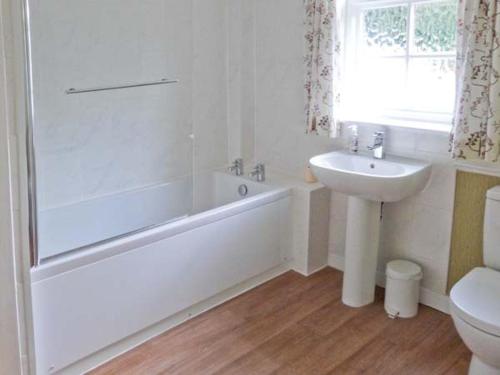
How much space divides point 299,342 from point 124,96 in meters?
1.75

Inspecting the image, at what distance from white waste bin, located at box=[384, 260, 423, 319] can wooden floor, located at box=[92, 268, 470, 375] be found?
2.5 inches

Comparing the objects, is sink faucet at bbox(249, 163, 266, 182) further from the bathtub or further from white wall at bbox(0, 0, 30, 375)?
white wall at bbox(0, 0, 30, 375)

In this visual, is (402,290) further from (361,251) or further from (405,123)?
(405,123)

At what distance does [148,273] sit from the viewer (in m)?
2.60

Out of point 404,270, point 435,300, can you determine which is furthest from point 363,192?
point 435,300

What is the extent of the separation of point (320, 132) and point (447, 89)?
74 centimetres

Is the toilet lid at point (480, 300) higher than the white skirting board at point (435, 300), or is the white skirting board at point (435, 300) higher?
the toilet lid at point (480, 300)

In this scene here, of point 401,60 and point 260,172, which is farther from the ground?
point 401,60

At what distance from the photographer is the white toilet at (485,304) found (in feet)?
6.68

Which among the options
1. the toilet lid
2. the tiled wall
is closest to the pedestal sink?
the toilet lid

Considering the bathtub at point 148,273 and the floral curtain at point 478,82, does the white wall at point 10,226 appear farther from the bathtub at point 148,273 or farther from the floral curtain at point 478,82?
the floral curtain at point 478,82

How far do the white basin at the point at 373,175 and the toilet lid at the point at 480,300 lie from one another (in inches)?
20.2

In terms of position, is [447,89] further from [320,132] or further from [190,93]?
[190,93]

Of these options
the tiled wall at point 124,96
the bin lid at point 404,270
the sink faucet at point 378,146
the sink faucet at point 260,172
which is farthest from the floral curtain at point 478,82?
the tiled wall at point 124,96
